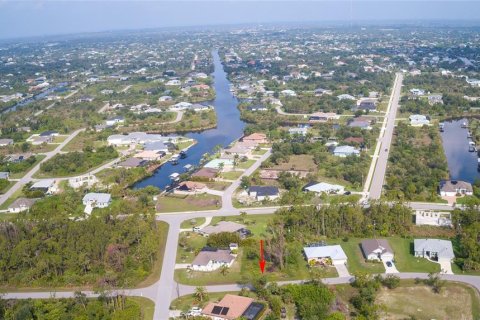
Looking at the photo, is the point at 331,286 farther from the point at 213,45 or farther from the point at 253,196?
the point at 213,45

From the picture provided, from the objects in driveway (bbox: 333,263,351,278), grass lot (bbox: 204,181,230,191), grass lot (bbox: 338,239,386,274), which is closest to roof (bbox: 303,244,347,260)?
driveway (bbox: 333,263,351,278)

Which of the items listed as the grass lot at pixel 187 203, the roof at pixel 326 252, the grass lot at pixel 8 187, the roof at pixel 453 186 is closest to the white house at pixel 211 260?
the roof at pixel 326 252

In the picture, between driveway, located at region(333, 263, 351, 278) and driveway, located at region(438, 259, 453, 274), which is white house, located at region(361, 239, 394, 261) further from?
driveway, located at region(438, 259, 453, 274)

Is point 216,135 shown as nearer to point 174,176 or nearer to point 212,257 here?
point 174,176

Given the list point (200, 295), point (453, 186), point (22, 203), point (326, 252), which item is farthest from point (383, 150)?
point (22, 203)

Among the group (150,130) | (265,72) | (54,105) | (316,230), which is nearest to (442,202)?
(316,230)

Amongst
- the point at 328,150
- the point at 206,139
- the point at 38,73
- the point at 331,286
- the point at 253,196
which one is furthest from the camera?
the point at 38,73
